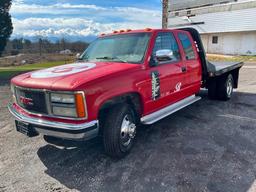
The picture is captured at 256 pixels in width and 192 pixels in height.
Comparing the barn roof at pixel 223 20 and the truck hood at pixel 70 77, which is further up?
the barn roof at pixel 223 20

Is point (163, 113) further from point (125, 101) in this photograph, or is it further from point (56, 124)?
point (56, 124)

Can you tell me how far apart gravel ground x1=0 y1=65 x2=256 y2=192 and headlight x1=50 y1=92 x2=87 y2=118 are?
90 cm

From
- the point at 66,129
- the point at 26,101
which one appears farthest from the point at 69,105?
the point at 26,101

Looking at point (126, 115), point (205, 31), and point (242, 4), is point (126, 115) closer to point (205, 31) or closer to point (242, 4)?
point (242, 4)

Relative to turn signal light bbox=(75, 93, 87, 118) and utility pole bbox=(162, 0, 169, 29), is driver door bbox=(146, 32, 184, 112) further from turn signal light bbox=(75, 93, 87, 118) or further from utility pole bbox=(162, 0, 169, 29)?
utility pole bbox=(162, 0, 169, 29)

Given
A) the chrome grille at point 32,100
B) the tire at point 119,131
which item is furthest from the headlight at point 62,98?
the tire at point 119,131

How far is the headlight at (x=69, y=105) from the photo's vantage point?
3.00 metres

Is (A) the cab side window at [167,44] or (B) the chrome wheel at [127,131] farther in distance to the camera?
(A) the cab side window at [167,44]

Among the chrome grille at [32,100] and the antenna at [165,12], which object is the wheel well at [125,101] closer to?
the chrome grille at [32,100]

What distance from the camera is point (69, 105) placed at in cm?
306

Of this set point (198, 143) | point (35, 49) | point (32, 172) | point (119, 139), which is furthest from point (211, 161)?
point (35, 49)

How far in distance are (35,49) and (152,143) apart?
1917 inches

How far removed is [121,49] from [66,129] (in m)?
1.92

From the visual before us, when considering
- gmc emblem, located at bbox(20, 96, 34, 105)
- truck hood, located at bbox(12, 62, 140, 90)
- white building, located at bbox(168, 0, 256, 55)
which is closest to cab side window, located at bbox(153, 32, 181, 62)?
truck hood, located at bbox(12, 62, 140, 90)
